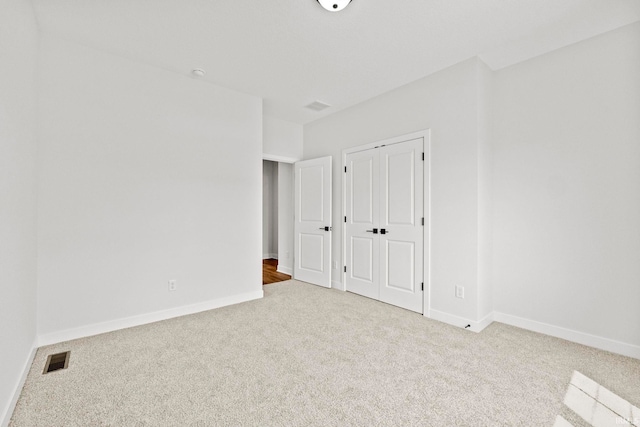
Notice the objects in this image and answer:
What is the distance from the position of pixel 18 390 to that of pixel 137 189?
1.81 metres

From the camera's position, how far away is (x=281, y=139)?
4773 mm

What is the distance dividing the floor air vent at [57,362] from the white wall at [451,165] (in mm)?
3366

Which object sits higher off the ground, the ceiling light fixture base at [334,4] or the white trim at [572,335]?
the ceiling light fixture base at [334,4]

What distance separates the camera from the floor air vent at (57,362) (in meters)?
2.11

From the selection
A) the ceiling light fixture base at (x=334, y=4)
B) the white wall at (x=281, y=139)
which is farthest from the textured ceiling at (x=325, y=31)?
the white wall at (x=281, y=139)

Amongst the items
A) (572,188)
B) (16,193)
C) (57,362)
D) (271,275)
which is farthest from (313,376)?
(271,275)

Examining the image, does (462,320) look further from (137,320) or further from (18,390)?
(18,390)

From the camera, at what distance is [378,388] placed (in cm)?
189

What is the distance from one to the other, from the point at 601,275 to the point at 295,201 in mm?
3884

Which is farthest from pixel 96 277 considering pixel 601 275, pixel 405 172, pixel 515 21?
pixel 601 275

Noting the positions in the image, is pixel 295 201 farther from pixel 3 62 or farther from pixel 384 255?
pixel 3 62

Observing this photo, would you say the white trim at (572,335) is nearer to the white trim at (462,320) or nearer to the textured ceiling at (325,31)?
the white trim at (462,320)

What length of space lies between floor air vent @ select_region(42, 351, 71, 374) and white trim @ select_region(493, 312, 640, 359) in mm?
3955

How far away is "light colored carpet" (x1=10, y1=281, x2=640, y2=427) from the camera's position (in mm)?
1635
